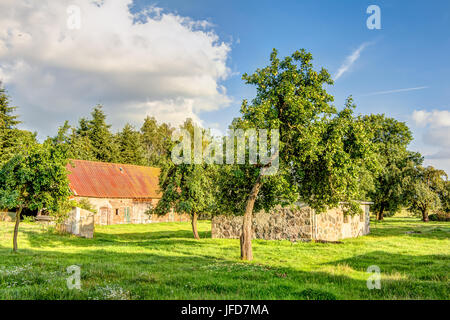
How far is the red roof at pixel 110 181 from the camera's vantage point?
1623 inches

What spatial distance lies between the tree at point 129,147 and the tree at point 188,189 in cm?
4096

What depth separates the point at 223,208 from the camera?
17.2m

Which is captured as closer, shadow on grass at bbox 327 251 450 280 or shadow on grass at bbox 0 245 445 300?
shadow on grass at bbox 0 245 445 300

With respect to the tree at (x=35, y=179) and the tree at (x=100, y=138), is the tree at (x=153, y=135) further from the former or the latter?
the tree at (x=35, y=179)

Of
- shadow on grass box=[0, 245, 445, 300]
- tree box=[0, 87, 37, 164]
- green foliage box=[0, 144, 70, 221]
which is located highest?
tree box=[0, 87, 37, 164]

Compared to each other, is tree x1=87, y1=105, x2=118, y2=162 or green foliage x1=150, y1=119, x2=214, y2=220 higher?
tree x1=87, y1=105, x2=118, y2=162

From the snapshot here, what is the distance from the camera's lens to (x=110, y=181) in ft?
148

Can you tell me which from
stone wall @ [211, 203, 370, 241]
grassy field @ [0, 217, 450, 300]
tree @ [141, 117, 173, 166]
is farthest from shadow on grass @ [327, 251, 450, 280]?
tree @ [141, 117, 173, 166]

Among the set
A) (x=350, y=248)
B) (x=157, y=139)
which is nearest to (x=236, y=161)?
(x=350, y=248)

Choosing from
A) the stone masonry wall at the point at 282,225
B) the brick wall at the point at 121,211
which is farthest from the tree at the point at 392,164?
the brick wall at the point at 121,211

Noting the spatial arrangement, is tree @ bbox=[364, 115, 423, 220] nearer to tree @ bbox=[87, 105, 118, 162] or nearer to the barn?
the barn

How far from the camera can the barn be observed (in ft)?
135

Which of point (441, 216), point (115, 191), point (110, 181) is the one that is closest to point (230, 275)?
point (115, 191)

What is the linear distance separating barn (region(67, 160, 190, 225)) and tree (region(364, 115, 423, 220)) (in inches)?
1162
